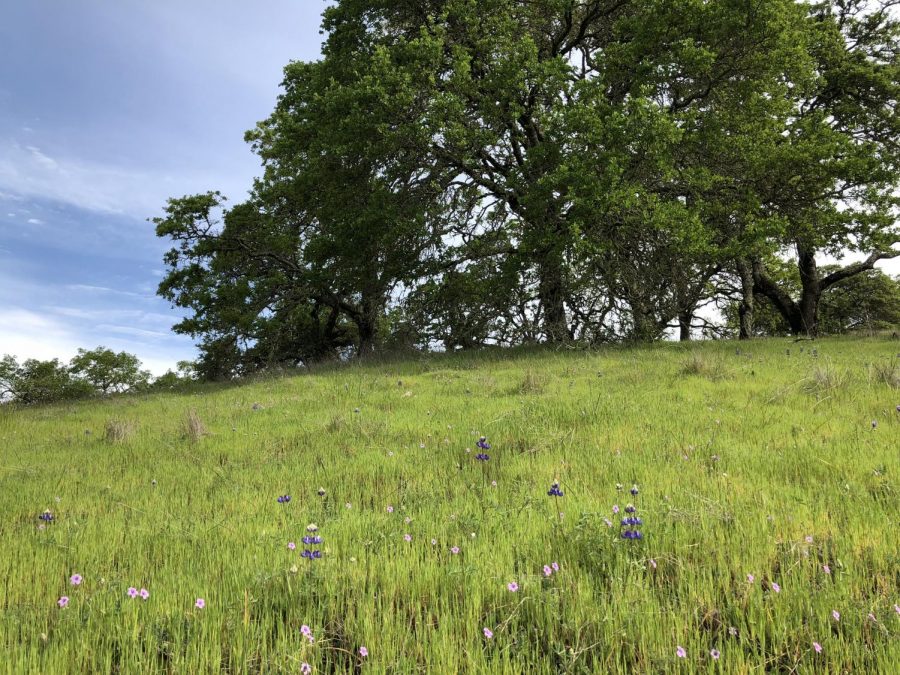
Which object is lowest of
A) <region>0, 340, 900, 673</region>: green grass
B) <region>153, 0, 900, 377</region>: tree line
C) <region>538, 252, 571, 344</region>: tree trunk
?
<region>0, 340, 900, 673</region>: green grass

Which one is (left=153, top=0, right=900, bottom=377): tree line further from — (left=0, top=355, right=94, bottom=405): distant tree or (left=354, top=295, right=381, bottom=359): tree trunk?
(left=0, top=355, right=94, bottom=405): distant tree

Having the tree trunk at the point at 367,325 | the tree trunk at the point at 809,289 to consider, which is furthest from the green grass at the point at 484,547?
the tree trunk at the point at 809,289

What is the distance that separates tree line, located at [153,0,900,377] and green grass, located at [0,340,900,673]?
9.02 meters

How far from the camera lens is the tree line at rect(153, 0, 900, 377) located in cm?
1368

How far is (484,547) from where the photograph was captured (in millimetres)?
2709

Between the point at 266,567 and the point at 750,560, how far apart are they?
2.62m

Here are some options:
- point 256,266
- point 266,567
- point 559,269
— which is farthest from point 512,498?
point 256,266

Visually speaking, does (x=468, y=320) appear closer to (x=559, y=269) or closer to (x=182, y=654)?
(x=559, y=269)

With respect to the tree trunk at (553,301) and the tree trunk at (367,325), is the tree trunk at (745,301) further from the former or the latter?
the tree trunk at (367,325)

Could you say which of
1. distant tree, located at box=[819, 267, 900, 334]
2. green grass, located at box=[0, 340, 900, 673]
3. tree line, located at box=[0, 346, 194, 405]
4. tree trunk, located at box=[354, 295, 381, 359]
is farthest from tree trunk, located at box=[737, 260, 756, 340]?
tree line, located at box=[0, 346, 194, 405]

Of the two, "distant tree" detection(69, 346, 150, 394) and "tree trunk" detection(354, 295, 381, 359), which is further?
"distant tree" detection(69, 346, 150, 394)

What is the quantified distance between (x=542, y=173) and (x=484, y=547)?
46.4ft

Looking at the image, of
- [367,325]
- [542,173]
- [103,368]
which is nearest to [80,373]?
[103,368]

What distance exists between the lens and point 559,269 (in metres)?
14.7
